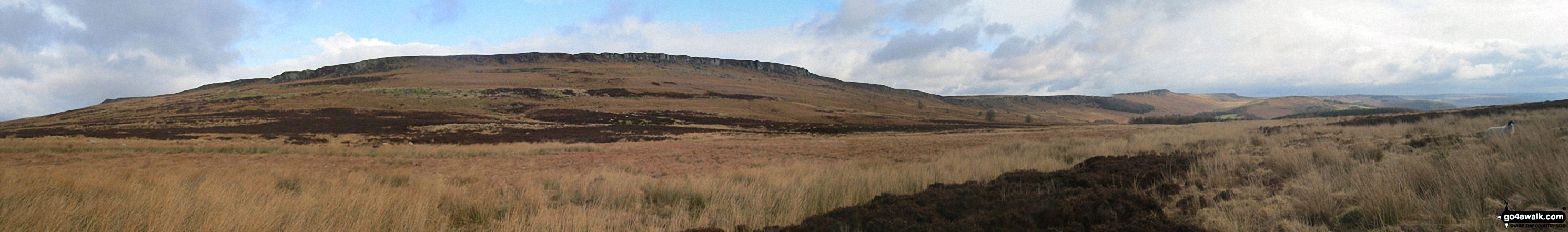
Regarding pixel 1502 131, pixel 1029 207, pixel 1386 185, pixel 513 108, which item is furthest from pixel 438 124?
pixel 1502 131

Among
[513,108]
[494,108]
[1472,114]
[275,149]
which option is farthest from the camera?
[513,108]

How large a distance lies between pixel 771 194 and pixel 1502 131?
9.78 meters

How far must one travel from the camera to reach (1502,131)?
7164 mm

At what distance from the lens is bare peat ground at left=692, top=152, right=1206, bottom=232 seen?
394cm

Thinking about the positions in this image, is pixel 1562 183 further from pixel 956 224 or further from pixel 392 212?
pixel 392 212

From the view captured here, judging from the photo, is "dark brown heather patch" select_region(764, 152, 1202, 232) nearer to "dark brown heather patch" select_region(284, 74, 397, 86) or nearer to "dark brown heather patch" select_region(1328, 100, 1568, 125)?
"dark brown heather patch" select_region(1328, 100, 1568, 125)

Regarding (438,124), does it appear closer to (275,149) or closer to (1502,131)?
(275,149)

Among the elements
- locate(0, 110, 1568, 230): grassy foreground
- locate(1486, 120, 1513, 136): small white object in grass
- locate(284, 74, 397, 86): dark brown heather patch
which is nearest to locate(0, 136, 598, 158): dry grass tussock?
locate(0, 110, 1568, 230): grassy foreground

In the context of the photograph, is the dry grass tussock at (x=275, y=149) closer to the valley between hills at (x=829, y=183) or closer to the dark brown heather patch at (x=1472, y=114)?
the valley between hills at (x=829, y=183)

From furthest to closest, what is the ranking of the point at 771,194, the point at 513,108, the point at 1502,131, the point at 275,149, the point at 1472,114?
the point at 513,108, the point at 275,149, the point at 1472,114, the point at 1502,131, the point at 771,194

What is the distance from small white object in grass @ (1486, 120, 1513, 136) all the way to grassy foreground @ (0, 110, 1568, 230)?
4.2 inches

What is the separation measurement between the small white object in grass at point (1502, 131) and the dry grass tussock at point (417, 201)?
215 inches

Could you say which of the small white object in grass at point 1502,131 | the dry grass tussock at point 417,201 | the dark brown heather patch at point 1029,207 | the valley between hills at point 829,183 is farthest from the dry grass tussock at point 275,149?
the small white object in grass at point 1502,131

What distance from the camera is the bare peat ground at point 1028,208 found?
12.9 feet
